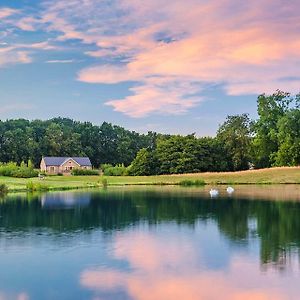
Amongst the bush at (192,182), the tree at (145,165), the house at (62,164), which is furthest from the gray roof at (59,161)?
the bush at (192,182)

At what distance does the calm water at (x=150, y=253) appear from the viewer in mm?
14531

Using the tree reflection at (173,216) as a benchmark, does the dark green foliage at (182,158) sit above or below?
above

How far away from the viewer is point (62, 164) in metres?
109

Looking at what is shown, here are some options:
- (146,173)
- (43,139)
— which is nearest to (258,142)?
(146,173)

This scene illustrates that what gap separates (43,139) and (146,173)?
40.5 meters

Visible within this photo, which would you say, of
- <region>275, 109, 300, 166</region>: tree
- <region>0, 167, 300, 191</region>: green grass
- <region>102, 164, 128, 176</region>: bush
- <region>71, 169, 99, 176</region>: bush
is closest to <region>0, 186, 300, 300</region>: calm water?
<region>0, 167, 300, 191</region>: green grass

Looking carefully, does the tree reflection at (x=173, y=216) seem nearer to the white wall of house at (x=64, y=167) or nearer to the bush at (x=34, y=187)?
the bush at (x=34, y=187)

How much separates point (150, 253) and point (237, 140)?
7721 cm

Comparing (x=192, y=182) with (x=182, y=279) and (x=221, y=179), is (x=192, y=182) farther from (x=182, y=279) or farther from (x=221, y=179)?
(x=182, y=279)

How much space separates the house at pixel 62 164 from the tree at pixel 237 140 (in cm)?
2889

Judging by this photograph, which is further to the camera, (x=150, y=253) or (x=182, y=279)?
(x=150, y=253)

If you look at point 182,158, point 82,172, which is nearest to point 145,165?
point 182,158

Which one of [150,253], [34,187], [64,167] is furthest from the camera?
[64,167]

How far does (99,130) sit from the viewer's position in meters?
131
